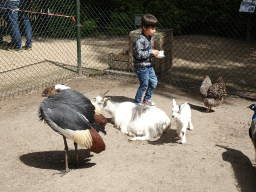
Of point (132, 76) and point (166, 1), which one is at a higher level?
point (166, 1)

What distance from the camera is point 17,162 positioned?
4.02 m

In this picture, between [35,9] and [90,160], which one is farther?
[35,9]

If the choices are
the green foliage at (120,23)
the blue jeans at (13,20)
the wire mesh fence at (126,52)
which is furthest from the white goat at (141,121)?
the green foliage at (120,23)

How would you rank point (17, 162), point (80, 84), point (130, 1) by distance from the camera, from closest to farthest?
point (17, 162), point (80, 84), point (130, 1)

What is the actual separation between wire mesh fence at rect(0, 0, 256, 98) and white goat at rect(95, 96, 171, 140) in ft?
7.37

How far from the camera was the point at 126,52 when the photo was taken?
289 inches

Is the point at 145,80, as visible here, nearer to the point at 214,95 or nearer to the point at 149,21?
the point at 149,21

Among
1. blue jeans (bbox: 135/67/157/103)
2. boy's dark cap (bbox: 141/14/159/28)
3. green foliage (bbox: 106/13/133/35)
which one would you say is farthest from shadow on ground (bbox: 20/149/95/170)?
green foliage (bbox: 106/13/133/35)

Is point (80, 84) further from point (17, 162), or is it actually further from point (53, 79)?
point (17, 162)

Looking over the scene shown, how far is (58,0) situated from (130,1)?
2.71 metres

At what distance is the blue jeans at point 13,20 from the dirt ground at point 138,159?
13.1ft

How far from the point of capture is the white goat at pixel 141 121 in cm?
457

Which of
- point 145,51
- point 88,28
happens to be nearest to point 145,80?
point 145,51

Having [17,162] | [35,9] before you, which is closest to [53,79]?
→ [17,162]
